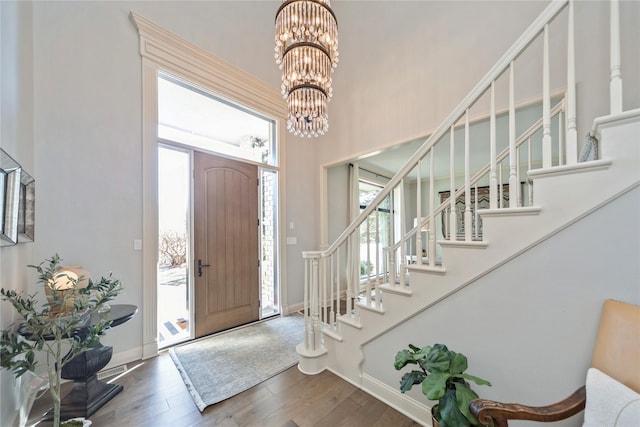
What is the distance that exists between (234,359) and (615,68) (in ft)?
11.0

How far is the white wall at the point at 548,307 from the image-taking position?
1055 millimetres

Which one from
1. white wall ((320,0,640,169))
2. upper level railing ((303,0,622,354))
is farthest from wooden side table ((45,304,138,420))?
white wall ((320,0,640,169))

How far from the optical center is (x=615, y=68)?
107 centimetres

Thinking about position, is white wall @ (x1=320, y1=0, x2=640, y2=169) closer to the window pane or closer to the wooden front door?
the window pane

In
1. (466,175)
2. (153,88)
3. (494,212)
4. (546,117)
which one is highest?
(153,88)

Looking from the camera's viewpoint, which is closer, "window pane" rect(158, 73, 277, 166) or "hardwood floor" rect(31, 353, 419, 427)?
"hardwood floor" rect(31, 353, 419, 427)

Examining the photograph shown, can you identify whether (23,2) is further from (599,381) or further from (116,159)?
(599,381)

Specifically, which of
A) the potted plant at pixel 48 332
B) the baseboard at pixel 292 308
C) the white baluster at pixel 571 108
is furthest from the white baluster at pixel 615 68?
the baseboard at pixel 292 308

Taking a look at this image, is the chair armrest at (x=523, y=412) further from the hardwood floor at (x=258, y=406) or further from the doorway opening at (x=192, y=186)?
the doorway opening at (x=192, y=186)

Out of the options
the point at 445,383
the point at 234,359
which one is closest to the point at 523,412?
the point at 445,383

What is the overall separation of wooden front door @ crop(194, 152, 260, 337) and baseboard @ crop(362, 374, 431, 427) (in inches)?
78.4

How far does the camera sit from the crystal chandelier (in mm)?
1767

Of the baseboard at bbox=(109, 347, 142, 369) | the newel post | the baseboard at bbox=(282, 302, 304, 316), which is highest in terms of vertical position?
the newel post

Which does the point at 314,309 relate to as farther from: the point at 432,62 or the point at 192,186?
the point at 432,62
